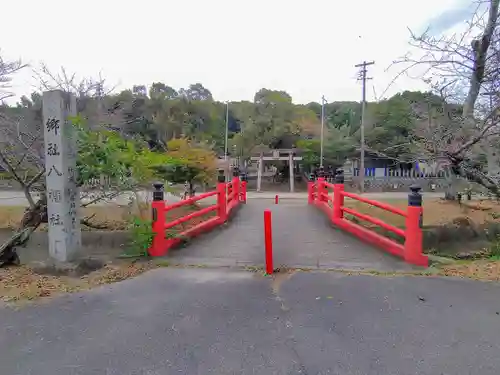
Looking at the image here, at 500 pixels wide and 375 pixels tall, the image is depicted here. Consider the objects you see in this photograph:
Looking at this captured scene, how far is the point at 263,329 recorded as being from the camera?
2799 millimetres

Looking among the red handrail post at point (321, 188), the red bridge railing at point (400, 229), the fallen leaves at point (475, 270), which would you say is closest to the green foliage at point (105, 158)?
the red bridge railing at point (400, 229)

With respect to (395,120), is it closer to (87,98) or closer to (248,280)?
(87,98)

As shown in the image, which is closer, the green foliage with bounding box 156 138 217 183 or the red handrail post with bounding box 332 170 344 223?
the red handrail post with bounding box 332 170 344 223

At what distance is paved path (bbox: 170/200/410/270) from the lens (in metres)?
4.75

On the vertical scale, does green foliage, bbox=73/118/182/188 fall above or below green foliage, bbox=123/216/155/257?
above

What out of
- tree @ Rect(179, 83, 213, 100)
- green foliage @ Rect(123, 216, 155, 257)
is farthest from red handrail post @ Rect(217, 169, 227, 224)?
tree @ Rect(179, 83, 213, 100)

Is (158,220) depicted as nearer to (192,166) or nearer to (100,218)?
(100,218)

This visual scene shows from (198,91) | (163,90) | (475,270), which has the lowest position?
(475,270)

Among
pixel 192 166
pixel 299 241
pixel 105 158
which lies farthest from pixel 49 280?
pixel 192 166

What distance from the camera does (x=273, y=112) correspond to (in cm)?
2953

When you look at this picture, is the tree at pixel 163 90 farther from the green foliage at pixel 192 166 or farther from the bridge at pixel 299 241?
the bridge at pixel 299 241

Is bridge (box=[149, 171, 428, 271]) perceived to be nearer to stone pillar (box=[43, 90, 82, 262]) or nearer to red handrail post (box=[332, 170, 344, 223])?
red handrail post (box=[332, 170, 344, 223])

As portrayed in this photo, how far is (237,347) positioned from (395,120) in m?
27.9

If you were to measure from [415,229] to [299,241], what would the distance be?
1856 millimetres
